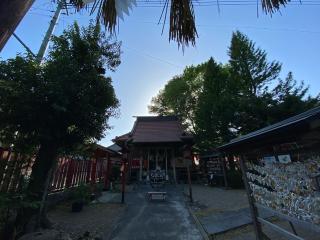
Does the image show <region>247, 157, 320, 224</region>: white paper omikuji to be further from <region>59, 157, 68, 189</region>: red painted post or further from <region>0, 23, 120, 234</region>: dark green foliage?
<region>59, 157, 68, 189</region>: red painted post

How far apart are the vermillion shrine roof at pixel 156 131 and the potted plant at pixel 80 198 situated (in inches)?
257

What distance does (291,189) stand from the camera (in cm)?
244

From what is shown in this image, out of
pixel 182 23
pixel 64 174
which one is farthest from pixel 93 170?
pixel 182 23

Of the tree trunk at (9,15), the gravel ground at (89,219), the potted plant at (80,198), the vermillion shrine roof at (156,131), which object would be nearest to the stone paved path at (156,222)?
the gravel ground at (89,219)

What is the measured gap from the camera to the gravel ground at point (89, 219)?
5.00 meters

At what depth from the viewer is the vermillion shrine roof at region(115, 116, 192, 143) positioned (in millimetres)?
14620

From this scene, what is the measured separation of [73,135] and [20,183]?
1.59 m

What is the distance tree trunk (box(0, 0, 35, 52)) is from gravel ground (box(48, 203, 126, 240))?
4653 millimetres

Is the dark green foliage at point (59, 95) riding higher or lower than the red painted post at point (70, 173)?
higher

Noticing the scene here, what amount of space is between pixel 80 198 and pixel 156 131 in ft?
32.3

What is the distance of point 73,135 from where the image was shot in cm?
519

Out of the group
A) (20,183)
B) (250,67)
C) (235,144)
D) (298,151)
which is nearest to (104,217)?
(20,183)

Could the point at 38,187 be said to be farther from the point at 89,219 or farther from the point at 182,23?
the point at 182,23

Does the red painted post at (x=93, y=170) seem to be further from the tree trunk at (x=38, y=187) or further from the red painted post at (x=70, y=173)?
the tree trunk at (x=38, y=187)
